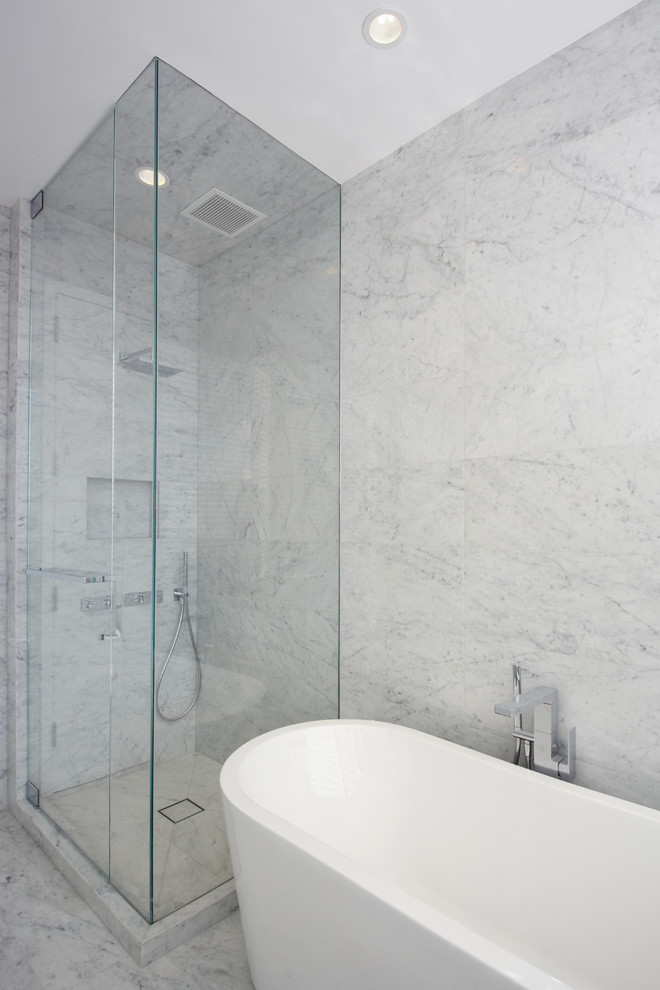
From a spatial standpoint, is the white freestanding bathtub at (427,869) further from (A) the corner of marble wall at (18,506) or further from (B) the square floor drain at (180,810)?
(A) the corner of marble wall at (18,506)

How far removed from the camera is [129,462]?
1865 millimetres

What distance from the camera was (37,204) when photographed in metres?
2.65

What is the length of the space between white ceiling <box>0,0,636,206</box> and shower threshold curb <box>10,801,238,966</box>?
9.12ft

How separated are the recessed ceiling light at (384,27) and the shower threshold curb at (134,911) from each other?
282cm

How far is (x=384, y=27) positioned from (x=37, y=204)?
5.86 ft

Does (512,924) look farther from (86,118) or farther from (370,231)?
(86,118)

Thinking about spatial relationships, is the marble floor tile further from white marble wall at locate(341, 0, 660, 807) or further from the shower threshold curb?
white marble wall at locate(341, 0, 660, 807)

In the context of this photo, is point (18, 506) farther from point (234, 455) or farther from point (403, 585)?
point (403, 585)

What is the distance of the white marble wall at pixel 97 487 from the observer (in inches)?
71.7

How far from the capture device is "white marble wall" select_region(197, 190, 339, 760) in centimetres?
204

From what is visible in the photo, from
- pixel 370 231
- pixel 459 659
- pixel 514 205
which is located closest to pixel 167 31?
pixel 370 231

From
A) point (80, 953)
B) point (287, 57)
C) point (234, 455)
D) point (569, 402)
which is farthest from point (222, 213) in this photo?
point (80, 953)

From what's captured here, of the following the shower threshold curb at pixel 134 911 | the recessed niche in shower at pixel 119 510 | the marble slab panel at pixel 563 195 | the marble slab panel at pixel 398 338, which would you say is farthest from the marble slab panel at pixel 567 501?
the shower threshold curb at pixel 134 911

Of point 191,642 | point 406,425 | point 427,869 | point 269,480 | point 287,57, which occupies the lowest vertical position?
point 427,869
